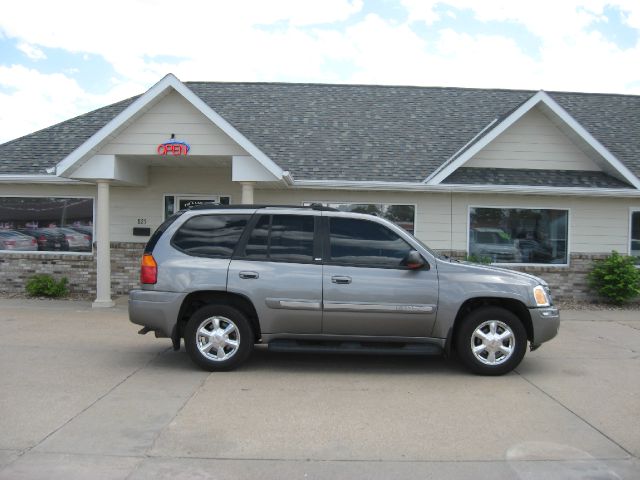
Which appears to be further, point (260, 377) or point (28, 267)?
point (28, 267)

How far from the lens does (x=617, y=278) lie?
12.3 metres

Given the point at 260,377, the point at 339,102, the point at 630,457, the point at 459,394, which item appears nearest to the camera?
the point at 630,457

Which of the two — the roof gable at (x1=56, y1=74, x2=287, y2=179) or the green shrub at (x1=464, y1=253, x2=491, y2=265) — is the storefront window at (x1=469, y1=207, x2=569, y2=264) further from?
the roof gable at (x1=56, y1=74, x2=287, y2=179)

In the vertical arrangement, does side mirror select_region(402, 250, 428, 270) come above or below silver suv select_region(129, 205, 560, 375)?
above

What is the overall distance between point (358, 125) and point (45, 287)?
806 centimetres

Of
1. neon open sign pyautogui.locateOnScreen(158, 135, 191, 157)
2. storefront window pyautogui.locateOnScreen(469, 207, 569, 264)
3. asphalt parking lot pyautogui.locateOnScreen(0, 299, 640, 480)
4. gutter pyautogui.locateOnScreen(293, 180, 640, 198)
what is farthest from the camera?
storefront window pyautogui.locateOnScreen(469, 207, 569, 264)

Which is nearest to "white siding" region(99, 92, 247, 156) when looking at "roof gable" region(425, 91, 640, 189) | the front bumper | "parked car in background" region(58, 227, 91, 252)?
"parked car in background" region(58, 227, 91, 252)

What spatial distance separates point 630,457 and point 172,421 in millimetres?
3705

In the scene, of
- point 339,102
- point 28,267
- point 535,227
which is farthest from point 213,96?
point 535,227

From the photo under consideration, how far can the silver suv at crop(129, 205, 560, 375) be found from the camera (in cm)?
666

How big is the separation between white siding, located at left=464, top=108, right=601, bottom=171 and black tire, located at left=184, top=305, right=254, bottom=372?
8071 millimetres

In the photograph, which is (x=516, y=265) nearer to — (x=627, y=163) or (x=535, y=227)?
(x=535, y=227)

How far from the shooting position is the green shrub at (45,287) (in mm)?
12375

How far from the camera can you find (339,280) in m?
6.67
